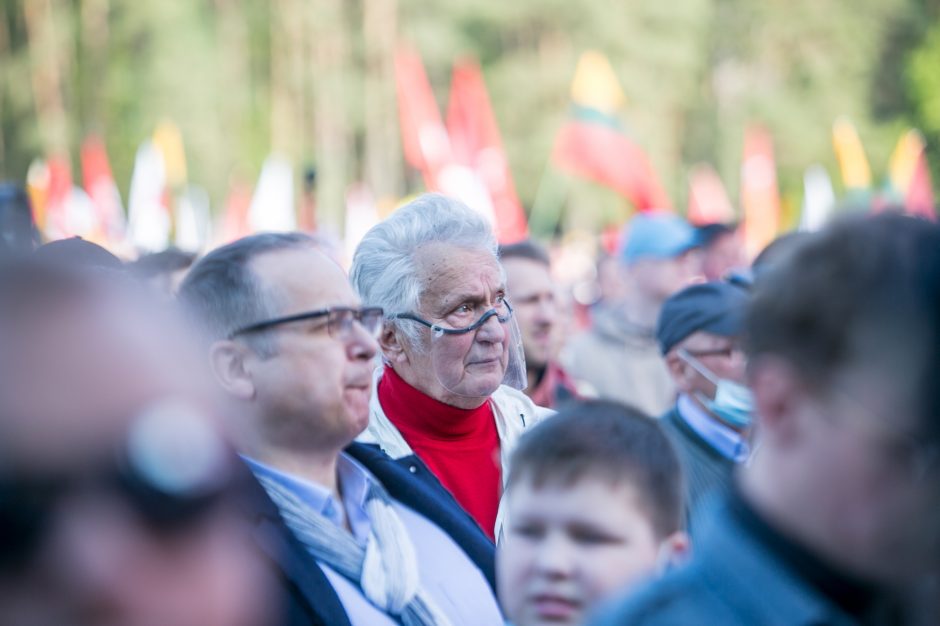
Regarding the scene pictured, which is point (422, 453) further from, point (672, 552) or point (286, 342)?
point (672, 552)

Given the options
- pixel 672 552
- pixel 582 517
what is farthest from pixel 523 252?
pixel 582 517

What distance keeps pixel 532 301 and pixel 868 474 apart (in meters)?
4.23

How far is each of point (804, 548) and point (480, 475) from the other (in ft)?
7.23

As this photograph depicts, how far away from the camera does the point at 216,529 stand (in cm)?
95

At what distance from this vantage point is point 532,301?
221 inches

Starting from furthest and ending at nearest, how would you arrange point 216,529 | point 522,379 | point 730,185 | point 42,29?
point 730,185 < point 42,29 < point 522,379 < point 216,529

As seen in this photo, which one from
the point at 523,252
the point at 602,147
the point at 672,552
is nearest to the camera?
the point at 672,552

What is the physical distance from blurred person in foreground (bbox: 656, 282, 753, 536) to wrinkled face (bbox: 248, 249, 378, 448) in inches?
67.8

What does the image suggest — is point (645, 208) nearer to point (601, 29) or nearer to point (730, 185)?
point (601, 29)

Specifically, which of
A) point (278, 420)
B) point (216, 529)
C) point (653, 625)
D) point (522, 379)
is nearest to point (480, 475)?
point (522, 379)

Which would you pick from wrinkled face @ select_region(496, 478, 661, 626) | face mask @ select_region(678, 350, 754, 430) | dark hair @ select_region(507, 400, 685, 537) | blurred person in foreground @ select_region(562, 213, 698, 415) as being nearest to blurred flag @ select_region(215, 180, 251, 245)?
blurred person in foreground @ select_region(562, 213, 698, 415)

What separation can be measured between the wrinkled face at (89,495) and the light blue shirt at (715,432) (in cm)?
348

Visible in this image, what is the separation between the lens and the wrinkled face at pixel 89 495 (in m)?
0.86

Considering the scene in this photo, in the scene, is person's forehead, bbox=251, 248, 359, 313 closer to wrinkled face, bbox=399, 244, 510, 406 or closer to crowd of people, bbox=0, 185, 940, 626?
crowd of people, bbox=0, 185, 940, 626
